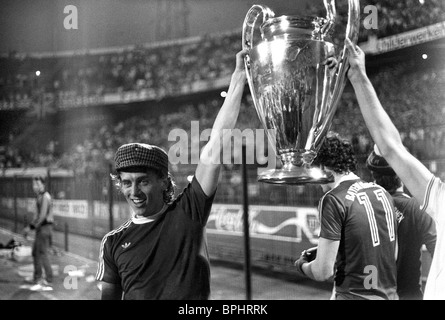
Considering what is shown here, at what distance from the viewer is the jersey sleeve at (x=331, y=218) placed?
3.74 feet

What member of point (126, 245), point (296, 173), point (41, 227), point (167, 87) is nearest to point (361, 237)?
point (296, 173)

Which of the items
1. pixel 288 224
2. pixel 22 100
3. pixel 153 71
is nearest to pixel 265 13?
pixel 22 100

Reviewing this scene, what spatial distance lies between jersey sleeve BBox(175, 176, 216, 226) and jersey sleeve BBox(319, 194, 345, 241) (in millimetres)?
333

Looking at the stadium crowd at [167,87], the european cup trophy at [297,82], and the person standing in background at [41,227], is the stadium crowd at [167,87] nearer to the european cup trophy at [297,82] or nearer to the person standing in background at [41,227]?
the person standing in background at [41,227]

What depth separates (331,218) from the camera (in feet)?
3.81

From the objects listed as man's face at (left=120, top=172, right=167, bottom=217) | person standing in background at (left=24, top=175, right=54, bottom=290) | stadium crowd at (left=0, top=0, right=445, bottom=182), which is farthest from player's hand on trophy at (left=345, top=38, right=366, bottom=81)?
person standing in background at (left=24, top=175, right=54, bottom=290)

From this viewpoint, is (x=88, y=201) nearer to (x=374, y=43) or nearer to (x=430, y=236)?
(x=374, y=43)

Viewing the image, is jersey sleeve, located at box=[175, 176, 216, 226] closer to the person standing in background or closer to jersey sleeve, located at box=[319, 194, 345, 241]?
jersey sleeve, located at box=[319, 194, 345, 241]

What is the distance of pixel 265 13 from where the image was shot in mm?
976

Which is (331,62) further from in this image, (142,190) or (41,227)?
(41,227)

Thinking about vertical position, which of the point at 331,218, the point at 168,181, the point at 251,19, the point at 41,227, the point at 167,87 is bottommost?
the point at 41,227

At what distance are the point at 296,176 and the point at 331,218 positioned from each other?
1.04ft

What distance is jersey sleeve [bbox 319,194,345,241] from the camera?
3.74 feet

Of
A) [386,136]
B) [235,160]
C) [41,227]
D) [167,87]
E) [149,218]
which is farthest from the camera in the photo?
[167,87]
